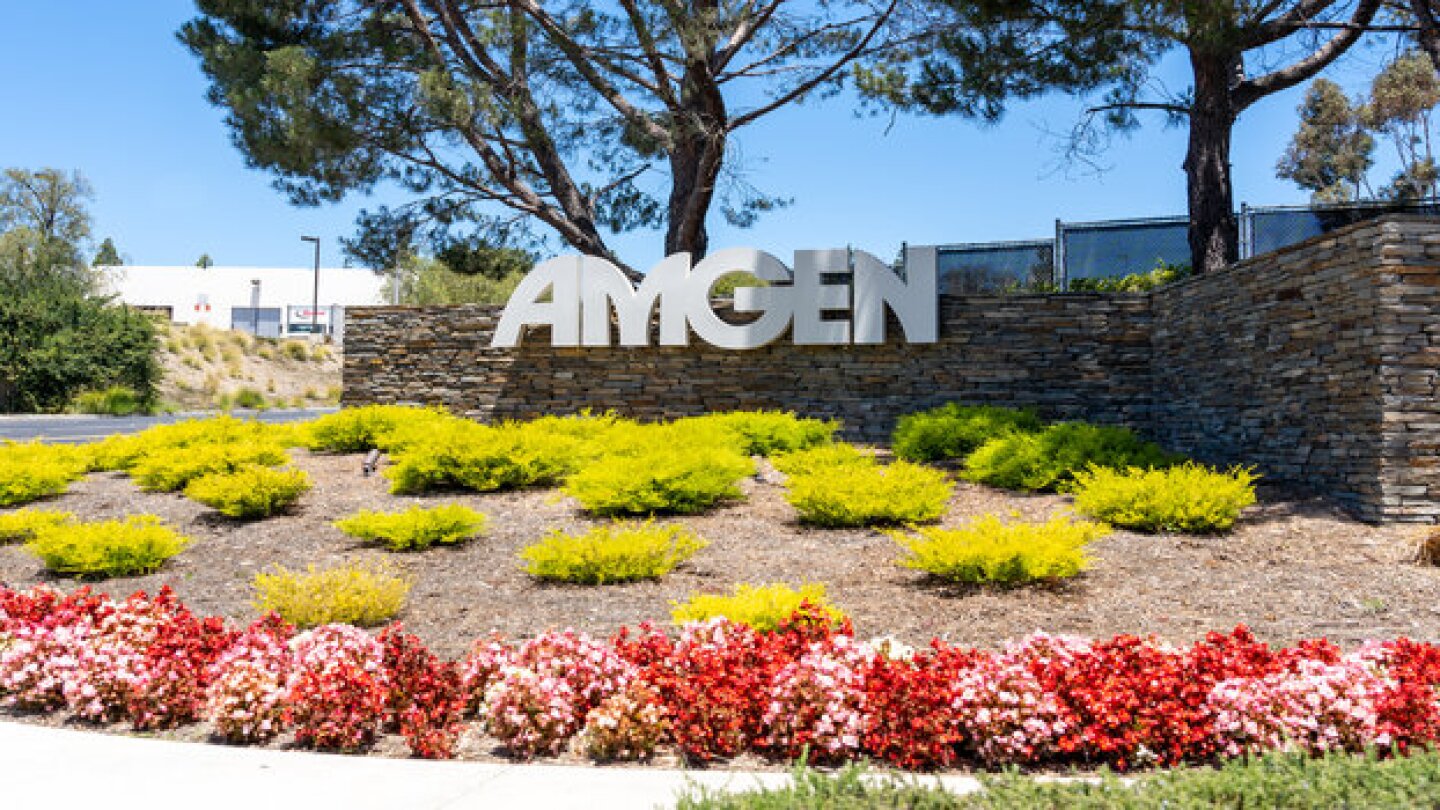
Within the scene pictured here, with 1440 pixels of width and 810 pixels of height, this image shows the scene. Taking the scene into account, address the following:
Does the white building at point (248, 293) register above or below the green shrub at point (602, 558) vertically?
above

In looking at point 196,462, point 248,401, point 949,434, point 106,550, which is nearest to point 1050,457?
point 949,434

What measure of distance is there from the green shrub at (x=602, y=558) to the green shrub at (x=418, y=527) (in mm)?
981

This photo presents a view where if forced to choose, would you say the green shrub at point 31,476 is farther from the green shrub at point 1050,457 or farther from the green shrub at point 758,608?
the green shrub at point 1050,457

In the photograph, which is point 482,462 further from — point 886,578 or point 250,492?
point 886,578

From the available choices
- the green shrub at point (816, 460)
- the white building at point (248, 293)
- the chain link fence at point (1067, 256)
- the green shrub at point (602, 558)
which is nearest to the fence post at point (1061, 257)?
the chain link fence at point (1067, 256)

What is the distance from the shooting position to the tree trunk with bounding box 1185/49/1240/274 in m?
11.8

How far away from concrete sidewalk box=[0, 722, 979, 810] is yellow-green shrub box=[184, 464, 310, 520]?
426cm

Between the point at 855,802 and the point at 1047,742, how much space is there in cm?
122

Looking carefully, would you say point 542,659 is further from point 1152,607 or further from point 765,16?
point 765,16

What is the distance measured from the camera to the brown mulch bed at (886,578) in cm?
523

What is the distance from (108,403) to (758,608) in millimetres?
25802

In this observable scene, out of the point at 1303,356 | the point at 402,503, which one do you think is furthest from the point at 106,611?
the point at 1303,356

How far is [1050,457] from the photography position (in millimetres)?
9195

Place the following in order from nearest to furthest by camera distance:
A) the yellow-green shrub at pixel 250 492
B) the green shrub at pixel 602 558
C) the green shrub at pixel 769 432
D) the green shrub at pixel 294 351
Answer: the green shrub at pixel 602 558 → the yellow-green shrub at pixel 250 492 → the green shrub at pixel 769 432 → the green shrub at pixel 294 351
